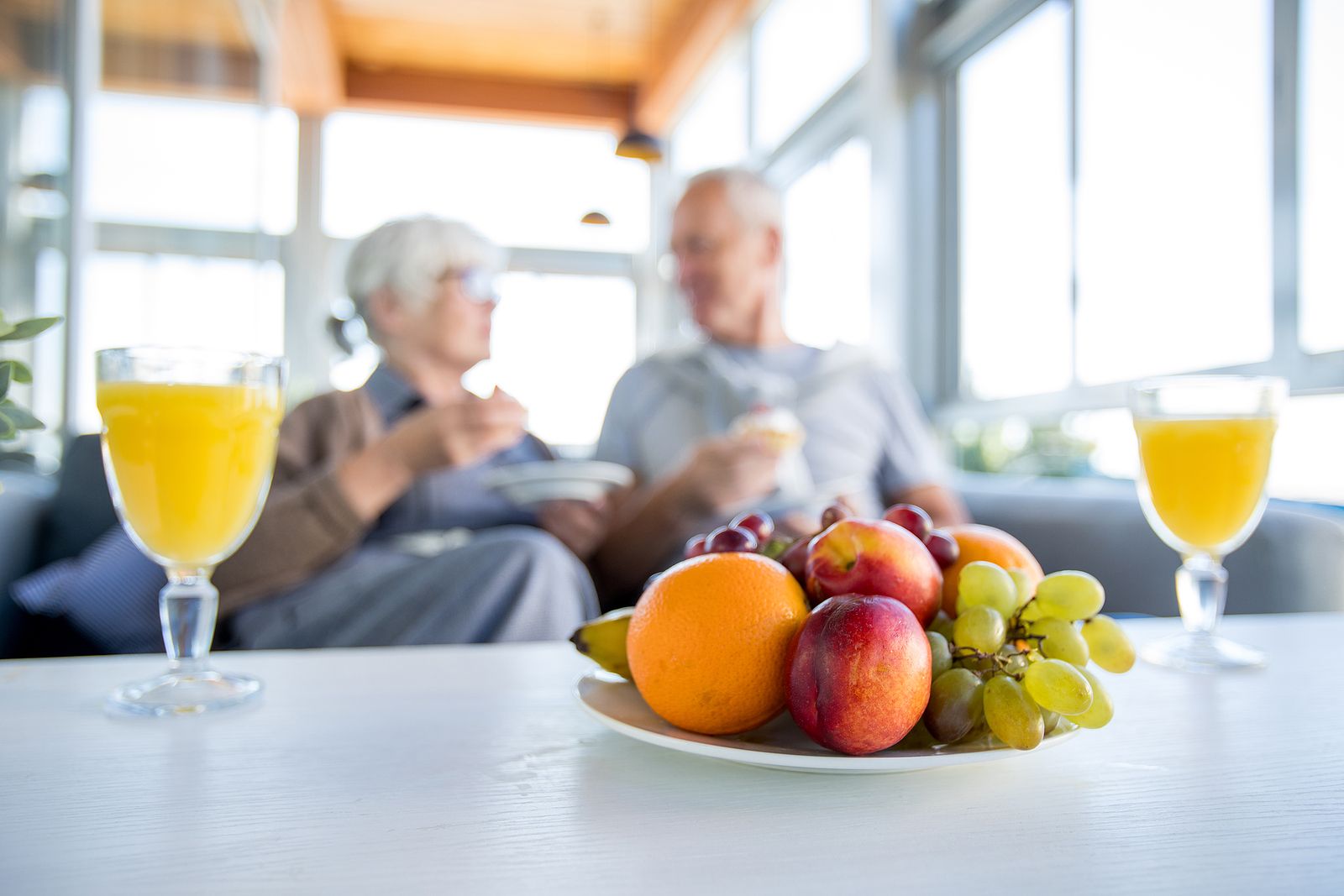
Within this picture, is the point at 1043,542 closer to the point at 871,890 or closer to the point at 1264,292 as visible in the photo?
the point at 1264,292

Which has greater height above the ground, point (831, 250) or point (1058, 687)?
point (831, 250)

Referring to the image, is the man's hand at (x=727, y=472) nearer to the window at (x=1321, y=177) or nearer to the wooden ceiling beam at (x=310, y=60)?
the window at (x=1321, y=177)

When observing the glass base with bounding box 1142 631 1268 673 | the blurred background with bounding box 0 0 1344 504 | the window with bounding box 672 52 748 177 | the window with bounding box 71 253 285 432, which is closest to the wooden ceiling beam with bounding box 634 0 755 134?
the blurred background with bounding box 0 0 1344 504

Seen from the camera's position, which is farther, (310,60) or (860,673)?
(310,60)

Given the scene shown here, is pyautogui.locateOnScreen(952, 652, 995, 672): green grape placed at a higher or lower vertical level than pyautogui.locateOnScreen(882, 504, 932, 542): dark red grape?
lower

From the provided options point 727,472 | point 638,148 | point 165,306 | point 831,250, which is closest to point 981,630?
point 727,472

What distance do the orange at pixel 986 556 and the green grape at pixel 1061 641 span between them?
0.19 ft

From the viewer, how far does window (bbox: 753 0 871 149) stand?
440 centimetres

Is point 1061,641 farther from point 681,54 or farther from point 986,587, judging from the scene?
point 681,54

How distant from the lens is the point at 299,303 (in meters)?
7.07

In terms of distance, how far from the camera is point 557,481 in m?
1.42

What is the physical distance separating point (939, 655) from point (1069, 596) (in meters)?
0.10

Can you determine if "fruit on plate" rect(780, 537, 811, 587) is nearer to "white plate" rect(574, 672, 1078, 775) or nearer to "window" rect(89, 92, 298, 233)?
"white plate" rect(574, 672, 1078, 775)

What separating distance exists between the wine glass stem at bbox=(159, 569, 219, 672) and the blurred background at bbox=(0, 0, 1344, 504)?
92 centimetres
